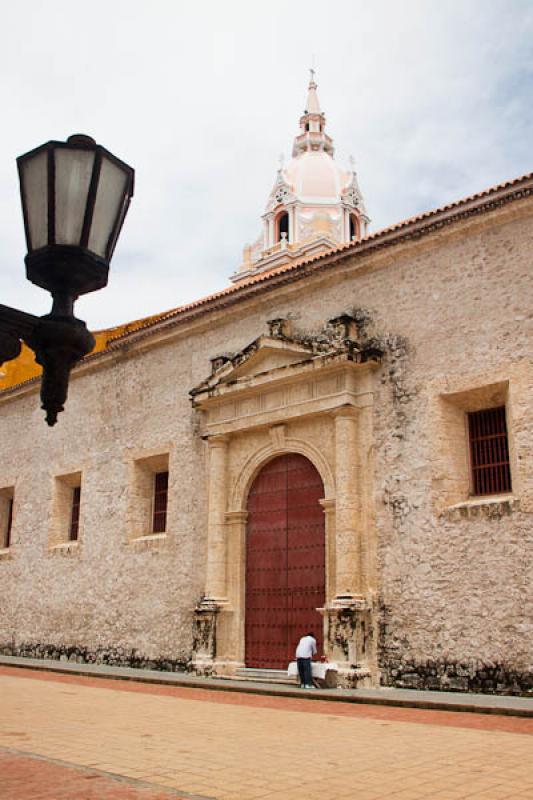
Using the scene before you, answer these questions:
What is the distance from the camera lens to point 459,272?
11.4 m

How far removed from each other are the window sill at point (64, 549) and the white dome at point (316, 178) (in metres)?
29.3

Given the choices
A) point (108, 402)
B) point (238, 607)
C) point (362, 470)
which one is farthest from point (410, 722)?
point (108, 402)

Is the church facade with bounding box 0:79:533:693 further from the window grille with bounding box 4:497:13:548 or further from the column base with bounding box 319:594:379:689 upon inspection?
the window grille with bounding box 4:497:13:548

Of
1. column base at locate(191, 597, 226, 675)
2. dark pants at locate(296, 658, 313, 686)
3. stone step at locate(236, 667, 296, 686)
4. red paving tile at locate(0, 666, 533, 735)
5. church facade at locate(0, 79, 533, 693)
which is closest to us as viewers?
red paving tile at locate(0, 666, 533, 735)

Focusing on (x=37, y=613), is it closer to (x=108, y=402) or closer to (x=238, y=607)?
(x=108, y=402)

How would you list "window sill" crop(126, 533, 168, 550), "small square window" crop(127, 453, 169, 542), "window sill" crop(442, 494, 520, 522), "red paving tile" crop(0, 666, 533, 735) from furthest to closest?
"small square window" crop(127, 453, 169, 542)
"window sill" crop(126, 533, 168, 550)
"window sill" crop(442, 494, 520, 522)
"red paving tile" crop(0, 666, 533, 735)

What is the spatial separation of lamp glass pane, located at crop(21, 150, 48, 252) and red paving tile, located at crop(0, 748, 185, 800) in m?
3.14

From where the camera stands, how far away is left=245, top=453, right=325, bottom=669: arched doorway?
12.2 meters

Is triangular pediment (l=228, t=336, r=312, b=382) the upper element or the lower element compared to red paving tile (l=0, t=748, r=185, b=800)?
upper

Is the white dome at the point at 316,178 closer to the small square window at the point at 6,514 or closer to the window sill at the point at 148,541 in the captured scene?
the small square window at the point at 6,514

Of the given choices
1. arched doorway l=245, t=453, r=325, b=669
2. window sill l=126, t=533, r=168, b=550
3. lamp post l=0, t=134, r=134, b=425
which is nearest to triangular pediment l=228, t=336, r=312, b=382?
arched doorway l=245, t=453, r=325, b=669

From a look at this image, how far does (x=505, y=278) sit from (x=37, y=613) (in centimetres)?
1212

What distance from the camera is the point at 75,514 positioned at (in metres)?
17.9

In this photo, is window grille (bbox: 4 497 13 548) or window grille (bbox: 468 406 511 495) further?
window grille (bbox: 4 497 13 548)
